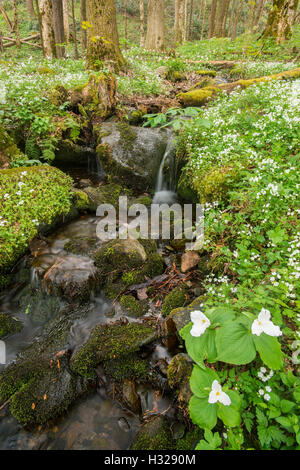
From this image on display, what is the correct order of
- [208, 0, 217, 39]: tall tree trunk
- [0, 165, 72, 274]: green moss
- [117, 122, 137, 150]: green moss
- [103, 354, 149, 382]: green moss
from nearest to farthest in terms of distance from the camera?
[103, 354, 149, 382]: green moss
[0, 165, 72, 274]: green moss
[117, 122, 137, 150]: green moss
[208, 0, 217, 39]: tall tree trunk

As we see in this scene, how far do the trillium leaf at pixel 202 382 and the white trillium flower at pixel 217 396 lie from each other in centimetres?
7

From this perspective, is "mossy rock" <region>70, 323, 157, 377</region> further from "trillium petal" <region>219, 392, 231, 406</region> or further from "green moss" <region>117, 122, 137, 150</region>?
"green moss" <region>117, 122, 137, 150</region>

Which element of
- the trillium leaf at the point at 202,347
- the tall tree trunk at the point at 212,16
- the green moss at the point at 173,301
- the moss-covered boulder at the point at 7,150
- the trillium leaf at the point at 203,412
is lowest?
the green moss at the point at 173,301

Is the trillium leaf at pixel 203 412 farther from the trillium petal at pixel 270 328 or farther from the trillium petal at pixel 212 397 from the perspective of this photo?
the trillium petal at pixel 270 328

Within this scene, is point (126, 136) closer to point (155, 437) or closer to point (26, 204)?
point (26, 204)

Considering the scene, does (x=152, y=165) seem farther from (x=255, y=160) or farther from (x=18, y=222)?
(x=18, y=222)

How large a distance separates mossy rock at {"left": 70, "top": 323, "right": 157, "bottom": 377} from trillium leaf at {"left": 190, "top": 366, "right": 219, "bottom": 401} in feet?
4.53

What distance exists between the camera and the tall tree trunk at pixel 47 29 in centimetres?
1101

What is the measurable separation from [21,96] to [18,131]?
1.14 m

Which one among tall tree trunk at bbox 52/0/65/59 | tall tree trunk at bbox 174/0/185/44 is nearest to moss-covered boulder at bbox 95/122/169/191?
tall tree trunk at bbox 52/0/65/59

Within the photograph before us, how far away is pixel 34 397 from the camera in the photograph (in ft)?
8.91

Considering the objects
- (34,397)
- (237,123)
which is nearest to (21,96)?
(237,123)

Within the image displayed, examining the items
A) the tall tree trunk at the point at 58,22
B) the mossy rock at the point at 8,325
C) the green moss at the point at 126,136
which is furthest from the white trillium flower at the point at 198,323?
the tall tree trunk at the point at 58,22

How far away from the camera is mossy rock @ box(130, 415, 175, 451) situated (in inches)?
91.4
